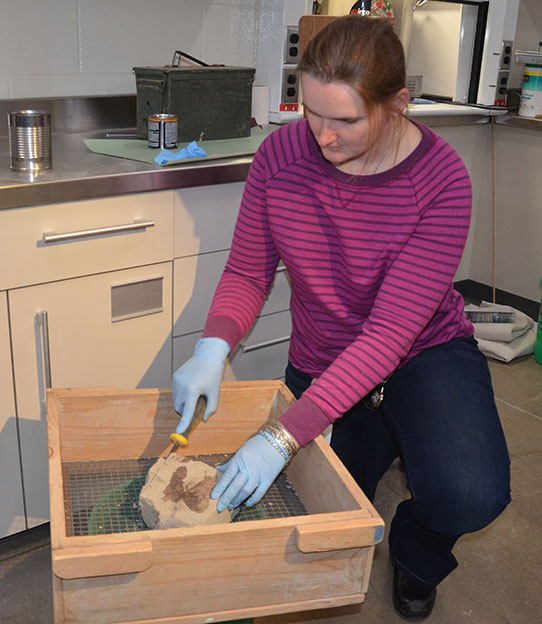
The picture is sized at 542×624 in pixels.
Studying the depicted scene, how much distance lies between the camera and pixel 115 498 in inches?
46.1

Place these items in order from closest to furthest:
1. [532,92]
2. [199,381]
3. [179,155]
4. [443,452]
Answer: [199,381]
[443,452]
[179,155]
[532,92]

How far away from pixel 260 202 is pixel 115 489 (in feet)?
1.87

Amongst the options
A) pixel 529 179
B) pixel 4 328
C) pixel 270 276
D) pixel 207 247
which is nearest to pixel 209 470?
pixel 270 276

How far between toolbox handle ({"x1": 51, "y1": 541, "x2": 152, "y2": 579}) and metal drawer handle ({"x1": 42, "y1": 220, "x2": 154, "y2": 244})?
75cm

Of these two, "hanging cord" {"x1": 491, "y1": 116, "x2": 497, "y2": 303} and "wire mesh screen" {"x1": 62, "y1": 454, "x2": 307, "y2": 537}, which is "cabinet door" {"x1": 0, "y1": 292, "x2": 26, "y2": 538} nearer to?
"wire mesh screen" {"x1": 62, "y1": 454, "x2": 307, "y2": 537}

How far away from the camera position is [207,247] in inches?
69.4

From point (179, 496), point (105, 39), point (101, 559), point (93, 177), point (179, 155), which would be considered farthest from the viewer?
point (105, 39)

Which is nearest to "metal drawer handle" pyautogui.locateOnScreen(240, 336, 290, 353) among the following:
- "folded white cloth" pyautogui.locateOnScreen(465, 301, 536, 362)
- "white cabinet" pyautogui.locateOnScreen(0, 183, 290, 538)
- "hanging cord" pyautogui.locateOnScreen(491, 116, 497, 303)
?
"white cabinet" pyautogui.locateOnScreen(0, 183, 290, 538)

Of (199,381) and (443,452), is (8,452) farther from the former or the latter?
(443,452)

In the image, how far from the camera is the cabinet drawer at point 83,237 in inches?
56.6

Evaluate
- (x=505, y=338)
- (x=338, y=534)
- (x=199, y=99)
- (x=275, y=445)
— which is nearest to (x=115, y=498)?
(x=275, y=445)

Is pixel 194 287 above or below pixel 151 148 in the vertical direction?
below

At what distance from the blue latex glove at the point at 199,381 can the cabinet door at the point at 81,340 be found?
0.41m

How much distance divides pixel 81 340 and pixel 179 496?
62 cm
